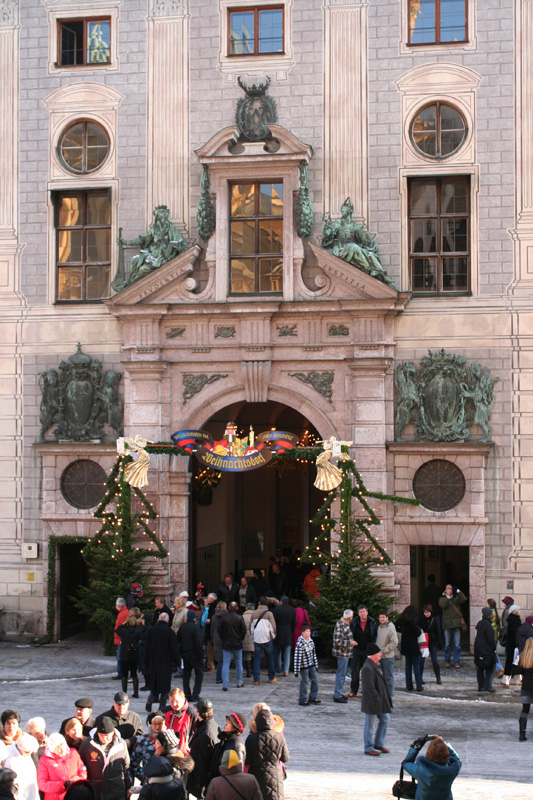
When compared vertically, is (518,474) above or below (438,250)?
below

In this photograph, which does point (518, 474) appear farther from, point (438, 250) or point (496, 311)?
point (438, 250)

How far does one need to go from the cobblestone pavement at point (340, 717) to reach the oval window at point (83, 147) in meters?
10.3

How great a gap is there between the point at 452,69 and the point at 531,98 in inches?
67.8

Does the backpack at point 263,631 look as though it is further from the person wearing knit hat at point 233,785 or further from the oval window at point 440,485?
the person wearing knit hat at point 233,785

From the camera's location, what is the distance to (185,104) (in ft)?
77.8

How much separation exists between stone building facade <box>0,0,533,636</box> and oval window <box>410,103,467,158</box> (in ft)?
0.15

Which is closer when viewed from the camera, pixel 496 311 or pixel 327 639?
pixel 327 639

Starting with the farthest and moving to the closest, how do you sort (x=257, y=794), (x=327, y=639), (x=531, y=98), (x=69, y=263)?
(x=69, y=263) → (x=531, y=98) → (x=327, y=639) → (x=257, y=794)

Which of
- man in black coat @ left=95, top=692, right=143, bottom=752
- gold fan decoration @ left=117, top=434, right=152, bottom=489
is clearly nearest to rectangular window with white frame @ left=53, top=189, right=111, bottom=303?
gold fan decoration @ left=117, top=434, right=152, bottom=489

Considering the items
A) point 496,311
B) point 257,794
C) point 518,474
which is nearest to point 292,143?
point 496,311

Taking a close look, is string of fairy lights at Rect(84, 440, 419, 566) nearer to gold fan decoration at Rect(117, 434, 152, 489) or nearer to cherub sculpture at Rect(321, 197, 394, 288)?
gold fan decoration at Rect(117, 434, 152, 489)

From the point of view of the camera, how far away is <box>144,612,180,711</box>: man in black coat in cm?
1678

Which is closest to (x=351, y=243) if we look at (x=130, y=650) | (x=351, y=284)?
(x=351, y=284)

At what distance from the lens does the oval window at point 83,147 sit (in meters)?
24.1
